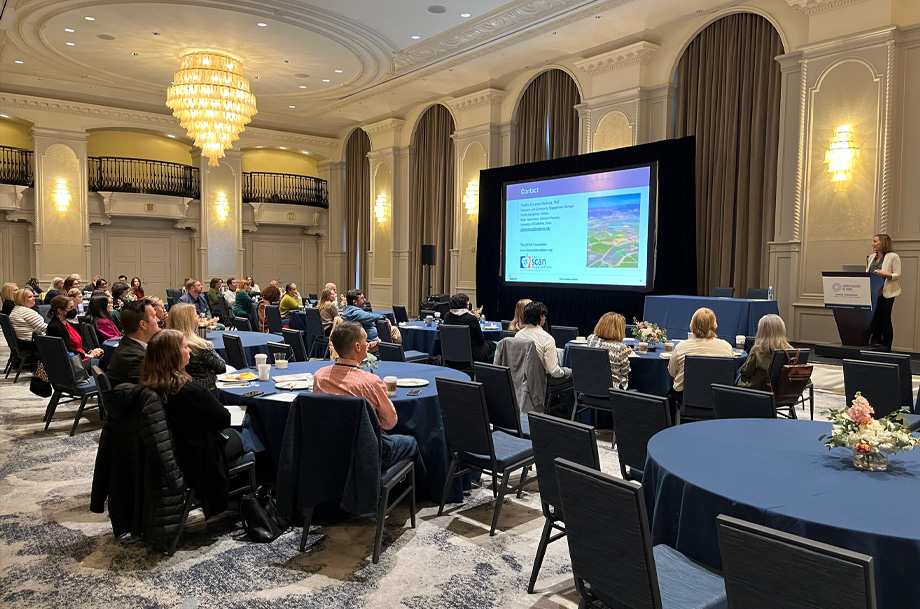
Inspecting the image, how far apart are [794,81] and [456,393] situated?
25.6ft

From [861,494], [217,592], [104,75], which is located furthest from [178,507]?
[104,75]

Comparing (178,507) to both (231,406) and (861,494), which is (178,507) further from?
(861,494)

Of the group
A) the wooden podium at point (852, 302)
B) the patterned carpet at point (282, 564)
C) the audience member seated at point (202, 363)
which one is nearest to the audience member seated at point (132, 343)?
the audience member seated at point (202, 363)

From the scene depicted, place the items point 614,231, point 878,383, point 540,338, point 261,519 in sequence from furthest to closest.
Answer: point 614,231 < point 540,338 < point 878,383 < point 261,519

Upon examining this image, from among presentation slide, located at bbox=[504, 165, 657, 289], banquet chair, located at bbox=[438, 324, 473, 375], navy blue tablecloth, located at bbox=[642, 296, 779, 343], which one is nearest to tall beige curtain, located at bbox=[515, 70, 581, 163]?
presentation slide, located at bbox=[504, 165, 657, 289]

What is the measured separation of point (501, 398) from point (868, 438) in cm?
204

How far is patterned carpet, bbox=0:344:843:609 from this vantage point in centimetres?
280

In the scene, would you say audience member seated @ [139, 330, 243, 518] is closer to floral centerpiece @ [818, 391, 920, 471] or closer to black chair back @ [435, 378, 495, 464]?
black chair back @ [435, 378, 495, 464]

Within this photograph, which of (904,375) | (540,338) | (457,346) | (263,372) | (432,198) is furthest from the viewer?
(432,198)

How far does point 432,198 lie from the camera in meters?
15.2

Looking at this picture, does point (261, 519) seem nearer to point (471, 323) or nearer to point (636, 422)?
point (636, 422)

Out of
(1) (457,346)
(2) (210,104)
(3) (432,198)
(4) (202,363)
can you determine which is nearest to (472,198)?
(3) (432,198)

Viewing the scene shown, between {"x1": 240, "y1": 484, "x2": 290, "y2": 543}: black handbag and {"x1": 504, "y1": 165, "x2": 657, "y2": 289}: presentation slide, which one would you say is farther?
{"x1": 504, "y1": 165, "x2": 657, "y2": 289}: presentation slide

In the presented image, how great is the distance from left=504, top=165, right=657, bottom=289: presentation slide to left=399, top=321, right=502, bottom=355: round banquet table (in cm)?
288
